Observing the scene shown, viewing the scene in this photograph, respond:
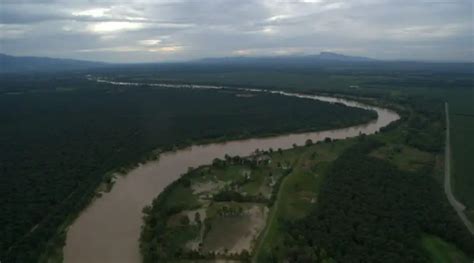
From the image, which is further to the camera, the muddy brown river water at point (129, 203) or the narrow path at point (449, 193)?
the narrow path at point (449, 193)

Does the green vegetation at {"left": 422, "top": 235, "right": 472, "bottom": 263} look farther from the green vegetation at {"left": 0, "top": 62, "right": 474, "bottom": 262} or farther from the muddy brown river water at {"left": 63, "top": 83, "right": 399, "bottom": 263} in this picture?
the muddy brown river water at {"left": 63, "top": 83, "right": 399, "bottom": 263}

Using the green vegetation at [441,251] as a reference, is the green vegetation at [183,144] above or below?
above

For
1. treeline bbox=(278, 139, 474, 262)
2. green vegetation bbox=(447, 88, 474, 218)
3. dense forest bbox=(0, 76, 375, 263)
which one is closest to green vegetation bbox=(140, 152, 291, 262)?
treeline bbox=(278, 139, 474, 262)

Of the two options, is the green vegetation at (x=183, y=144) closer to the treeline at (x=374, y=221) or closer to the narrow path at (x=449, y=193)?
the treeline at (x=374, y=221)

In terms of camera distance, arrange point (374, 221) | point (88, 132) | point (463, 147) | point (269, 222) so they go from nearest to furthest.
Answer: point (374, 221), point (269, 222), point (463, 147), point (88, 132)

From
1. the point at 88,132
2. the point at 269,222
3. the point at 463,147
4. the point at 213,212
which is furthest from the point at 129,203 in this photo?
the point at 463,147

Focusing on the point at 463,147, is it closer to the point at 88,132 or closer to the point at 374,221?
the point at 374,221

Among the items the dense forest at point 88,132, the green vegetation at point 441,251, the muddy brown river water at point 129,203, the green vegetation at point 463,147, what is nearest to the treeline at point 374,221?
the green vegetation at point 441,251
